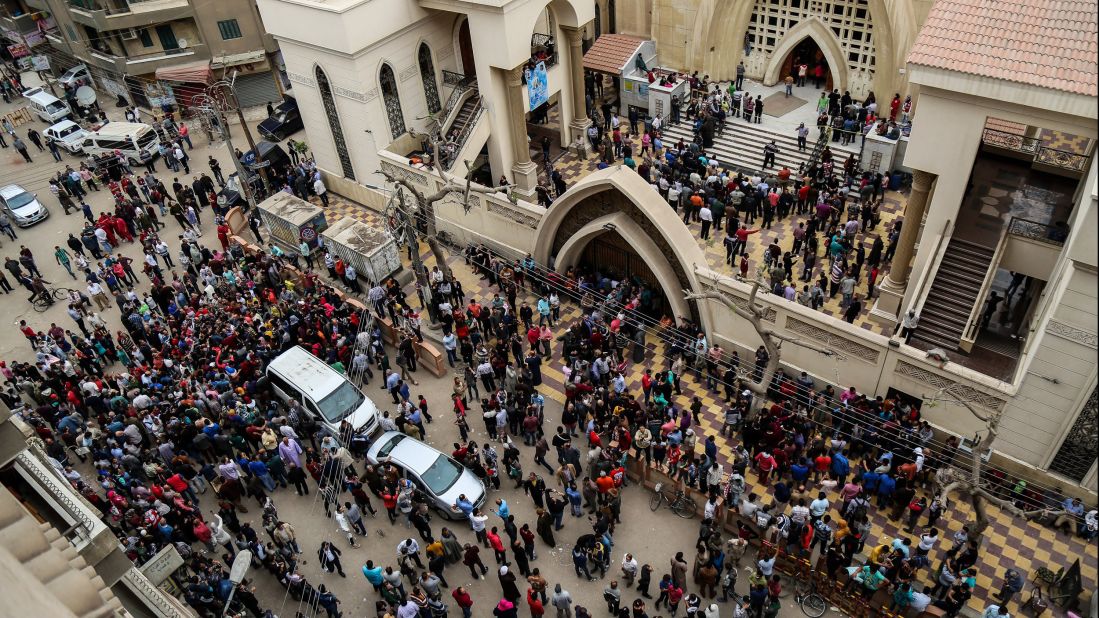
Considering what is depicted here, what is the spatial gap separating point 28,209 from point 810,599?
35.5 metres

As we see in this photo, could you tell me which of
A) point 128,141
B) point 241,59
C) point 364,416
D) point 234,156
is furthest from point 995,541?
point 241,59

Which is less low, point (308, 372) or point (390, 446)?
point (308, 372)

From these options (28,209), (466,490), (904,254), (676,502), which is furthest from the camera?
(28,209)

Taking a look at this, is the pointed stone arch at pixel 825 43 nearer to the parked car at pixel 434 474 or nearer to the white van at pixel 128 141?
the parked car at pixel 434 474

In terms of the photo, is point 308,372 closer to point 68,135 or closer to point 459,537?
point 459,537

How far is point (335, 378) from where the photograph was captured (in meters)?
22.5

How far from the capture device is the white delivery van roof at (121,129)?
1478 inches

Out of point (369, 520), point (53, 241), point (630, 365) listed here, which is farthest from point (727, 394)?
point (53, 241)

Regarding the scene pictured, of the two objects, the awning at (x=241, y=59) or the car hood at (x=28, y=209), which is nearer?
the car hood at (x=28, y=209)

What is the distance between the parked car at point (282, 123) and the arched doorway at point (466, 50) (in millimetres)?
9012

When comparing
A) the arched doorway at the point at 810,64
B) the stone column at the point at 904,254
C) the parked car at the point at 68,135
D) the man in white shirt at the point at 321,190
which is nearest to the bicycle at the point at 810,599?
the stone column at the point at 904,254

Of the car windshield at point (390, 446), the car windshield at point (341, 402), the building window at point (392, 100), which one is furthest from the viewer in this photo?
the building window at point (392, 100)

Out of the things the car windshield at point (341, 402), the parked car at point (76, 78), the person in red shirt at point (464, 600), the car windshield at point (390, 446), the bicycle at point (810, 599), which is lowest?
the bicycle at point (810, 599)

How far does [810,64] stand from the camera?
3428 cm
